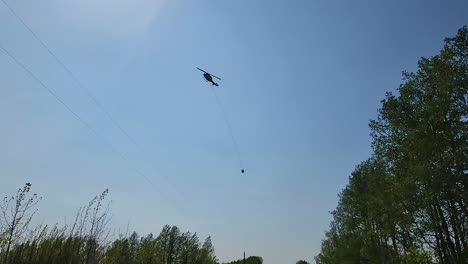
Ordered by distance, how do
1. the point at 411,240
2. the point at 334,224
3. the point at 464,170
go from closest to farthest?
1. the point at 464,170
2. the point at 411,240
3. the point at 334,224

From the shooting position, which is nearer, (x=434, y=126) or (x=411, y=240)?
(x=434, y=126)

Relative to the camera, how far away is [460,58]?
69.6ft

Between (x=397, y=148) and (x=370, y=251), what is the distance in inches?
706

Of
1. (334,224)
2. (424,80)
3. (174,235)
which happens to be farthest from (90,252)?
(174,235)

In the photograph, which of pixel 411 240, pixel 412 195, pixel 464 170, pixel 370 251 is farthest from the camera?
pixel 370 251

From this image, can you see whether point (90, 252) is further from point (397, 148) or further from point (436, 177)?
point (397, 148)

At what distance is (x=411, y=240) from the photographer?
84.9ft

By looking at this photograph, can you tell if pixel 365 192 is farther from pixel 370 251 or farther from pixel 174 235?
pixel 174 235

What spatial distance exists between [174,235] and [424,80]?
54.6 meters

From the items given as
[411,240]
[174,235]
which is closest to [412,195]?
[411,240]

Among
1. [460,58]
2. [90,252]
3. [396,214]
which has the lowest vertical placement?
[90,252]

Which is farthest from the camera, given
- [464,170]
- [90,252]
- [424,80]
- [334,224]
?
[334,224]

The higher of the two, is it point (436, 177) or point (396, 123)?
point (396, 123)

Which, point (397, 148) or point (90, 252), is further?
point (397, 148)
